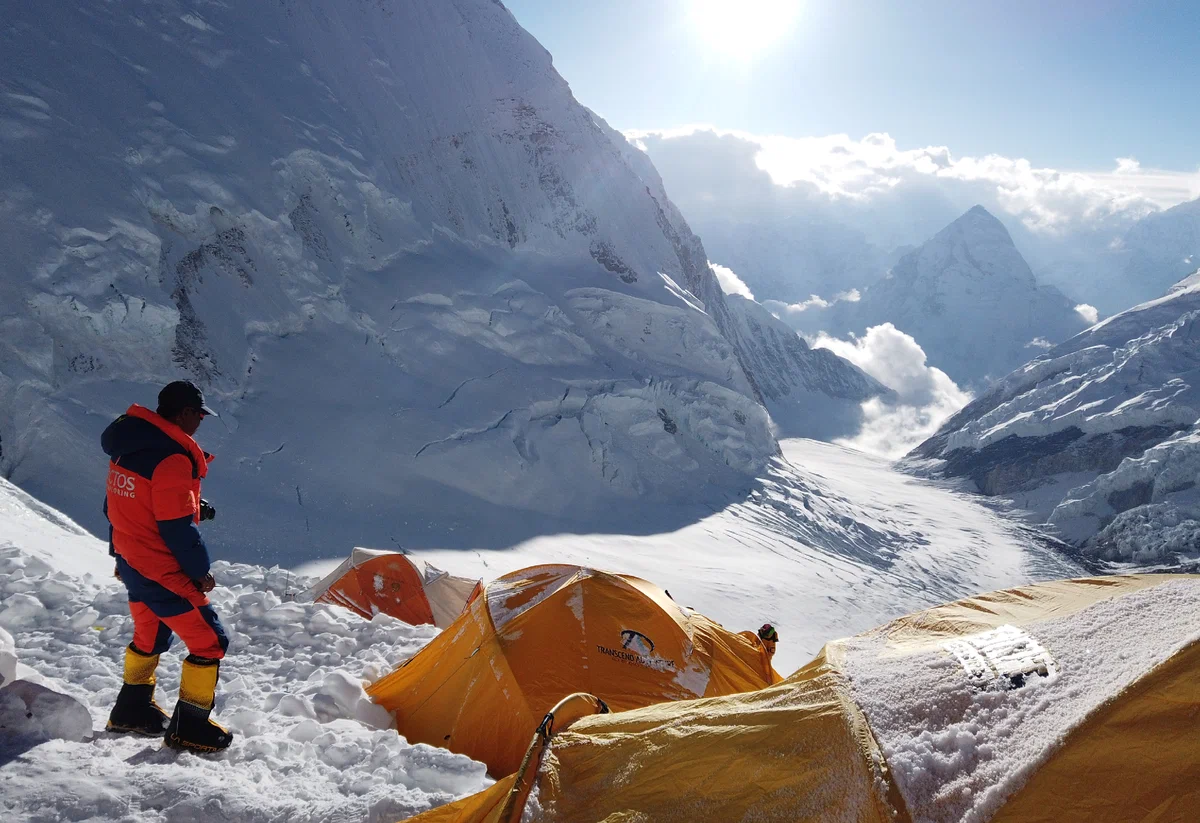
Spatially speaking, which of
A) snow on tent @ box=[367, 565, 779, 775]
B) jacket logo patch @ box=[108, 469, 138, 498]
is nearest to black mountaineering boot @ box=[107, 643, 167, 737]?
jacket logo patch @ box=[108, 469, 138, 498]

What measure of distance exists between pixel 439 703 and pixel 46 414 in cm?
1293

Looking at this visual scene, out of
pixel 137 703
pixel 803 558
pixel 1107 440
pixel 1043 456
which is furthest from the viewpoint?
pixel 1043 456

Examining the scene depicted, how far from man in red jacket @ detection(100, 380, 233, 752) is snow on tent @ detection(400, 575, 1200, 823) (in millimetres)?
1484

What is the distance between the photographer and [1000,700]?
2.86 metres

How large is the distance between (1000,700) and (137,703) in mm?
4399

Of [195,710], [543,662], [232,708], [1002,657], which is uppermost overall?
[1002,657]

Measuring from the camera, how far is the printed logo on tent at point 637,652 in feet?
21.0

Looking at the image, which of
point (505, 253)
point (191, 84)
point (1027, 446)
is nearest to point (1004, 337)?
point (1027, 446)

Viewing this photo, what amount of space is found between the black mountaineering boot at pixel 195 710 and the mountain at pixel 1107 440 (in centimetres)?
5715

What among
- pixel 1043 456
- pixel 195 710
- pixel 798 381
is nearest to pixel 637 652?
pixel 195 710

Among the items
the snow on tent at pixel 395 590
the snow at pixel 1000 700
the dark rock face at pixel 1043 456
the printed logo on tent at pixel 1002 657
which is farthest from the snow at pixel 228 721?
→ the dark rock face at pixel 1043 456

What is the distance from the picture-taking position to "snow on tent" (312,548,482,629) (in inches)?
428

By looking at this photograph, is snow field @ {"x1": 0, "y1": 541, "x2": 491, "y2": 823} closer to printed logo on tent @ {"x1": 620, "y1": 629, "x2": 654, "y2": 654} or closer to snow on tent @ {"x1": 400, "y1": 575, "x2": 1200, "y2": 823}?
snow on tent @ {"x1": 400, "y1": 575, "x2": 1200, "y2": 823}

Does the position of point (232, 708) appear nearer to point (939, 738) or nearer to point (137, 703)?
point (137, 703)
